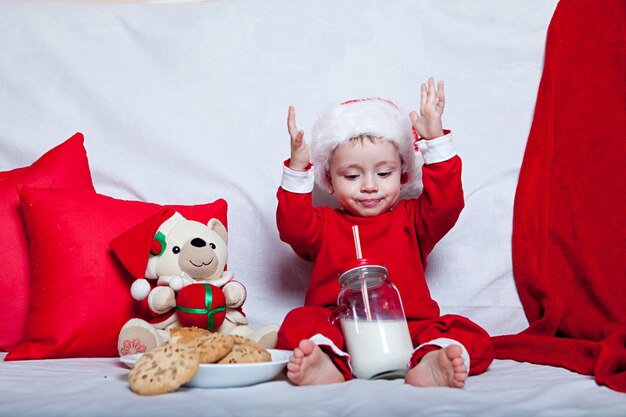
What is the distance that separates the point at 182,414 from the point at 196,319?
43cm

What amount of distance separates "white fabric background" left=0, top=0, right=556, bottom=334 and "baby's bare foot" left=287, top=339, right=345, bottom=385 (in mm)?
482

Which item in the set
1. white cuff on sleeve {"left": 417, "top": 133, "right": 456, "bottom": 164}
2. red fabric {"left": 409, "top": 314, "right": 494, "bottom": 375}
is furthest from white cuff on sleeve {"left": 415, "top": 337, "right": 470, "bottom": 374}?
white cuff on sleeve {"left": 417, "top": 133, "right": 456, "bottom": 164}

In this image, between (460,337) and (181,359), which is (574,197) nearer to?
(460,337)

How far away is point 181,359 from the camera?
2.89ft

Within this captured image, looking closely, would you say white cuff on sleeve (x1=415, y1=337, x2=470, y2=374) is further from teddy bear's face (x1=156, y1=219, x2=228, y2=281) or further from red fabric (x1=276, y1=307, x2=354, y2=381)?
teddy bear's face (x1=156, y1=219, x2=228, y2=281)

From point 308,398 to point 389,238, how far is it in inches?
20.7

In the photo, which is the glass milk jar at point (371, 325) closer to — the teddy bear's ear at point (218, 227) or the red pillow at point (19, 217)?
the teddy bear's ear at point (218, 227)

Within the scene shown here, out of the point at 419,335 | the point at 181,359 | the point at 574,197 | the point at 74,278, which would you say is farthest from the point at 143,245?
the point at 574,197

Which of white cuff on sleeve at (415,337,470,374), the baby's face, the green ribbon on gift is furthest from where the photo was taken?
the baby's face

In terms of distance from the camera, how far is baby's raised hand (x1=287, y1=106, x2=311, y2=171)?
1.27 metres

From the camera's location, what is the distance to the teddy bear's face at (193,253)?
1256 millimetres

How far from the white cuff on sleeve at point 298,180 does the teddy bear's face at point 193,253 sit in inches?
6.7

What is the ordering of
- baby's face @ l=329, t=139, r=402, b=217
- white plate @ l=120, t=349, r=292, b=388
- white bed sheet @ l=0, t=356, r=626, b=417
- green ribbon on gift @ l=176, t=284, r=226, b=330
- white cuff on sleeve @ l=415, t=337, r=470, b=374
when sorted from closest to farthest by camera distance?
white bed sheet @ l=0, t=356, r=626, b=417 → white plate @ l=120, t=349, r=292, b=388 → white cuff on sleeve @ l=415, t=337, r=470, b=374 → green ribbon on gift @ l=176, t=284, r=226, b=330 → baby's face @ l=329, t=139, r=402, b=217

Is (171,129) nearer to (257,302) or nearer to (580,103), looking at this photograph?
(257,302)
